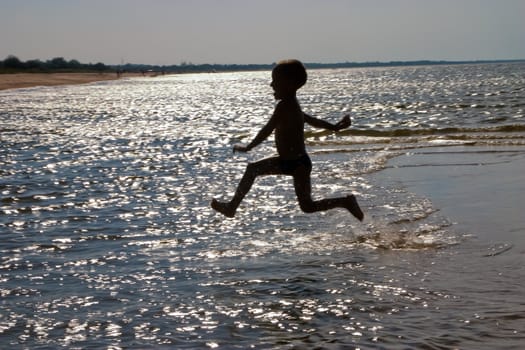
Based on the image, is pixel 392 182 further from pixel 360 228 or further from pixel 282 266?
pixel 282 266

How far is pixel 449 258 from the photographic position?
709 centimetres

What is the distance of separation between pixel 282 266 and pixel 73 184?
6883 millimetres

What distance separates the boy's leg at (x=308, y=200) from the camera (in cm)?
704

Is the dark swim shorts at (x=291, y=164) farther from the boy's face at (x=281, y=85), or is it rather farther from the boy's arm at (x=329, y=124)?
the boy's face at (x=281, y=85)

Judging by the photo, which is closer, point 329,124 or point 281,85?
point 281,85

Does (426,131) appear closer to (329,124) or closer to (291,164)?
(329,124)

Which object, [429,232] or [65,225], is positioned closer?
[429,232]

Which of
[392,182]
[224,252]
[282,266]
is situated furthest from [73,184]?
[282,266]

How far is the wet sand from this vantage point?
845cm

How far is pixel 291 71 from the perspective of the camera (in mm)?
6621

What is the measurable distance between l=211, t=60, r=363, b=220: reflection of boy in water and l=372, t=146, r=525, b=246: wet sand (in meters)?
2.07

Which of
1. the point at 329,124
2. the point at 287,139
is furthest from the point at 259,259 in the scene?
the point at 329,124

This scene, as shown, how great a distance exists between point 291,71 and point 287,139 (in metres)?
0.62

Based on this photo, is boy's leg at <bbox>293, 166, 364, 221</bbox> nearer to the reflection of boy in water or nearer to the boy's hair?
the reflection of boy in water
